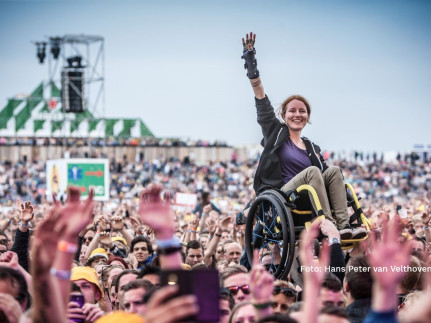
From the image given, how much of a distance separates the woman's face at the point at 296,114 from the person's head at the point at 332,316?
3.28 meters

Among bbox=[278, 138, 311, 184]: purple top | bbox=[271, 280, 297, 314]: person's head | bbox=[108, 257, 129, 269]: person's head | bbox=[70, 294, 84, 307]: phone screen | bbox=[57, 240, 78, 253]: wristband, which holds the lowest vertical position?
bbox=[108, 257, 129, 269]: person's head

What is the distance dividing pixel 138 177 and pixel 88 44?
10429 mm

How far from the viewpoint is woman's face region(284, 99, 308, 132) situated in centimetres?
740

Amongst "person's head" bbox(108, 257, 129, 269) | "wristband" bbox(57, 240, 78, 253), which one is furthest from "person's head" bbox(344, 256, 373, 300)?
"person's head" bbox(108, 257, 129, 269)

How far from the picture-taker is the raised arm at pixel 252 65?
7246 millimetres

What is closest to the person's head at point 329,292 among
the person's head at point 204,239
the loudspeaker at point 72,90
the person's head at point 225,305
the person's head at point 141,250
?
the person's head at point 225,305

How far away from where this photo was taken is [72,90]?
39.8 metres

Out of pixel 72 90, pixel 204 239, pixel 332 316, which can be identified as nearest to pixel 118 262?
pixel 204 239

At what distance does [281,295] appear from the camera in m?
5.69

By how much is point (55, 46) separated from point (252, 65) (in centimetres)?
3670

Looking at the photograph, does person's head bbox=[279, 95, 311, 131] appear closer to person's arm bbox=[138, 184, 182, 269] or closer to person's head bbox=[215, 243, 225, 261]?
person's head bbox=[215, 243, 225, 261]

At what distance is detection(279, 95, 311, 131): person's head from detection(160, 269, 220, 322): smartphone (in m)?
4.26

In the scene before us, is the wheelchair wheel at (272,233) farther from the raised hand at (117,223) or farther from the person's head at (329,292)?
the raised hand at (117,223)

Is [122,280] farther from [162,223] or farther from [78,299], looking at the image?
[162,223]
